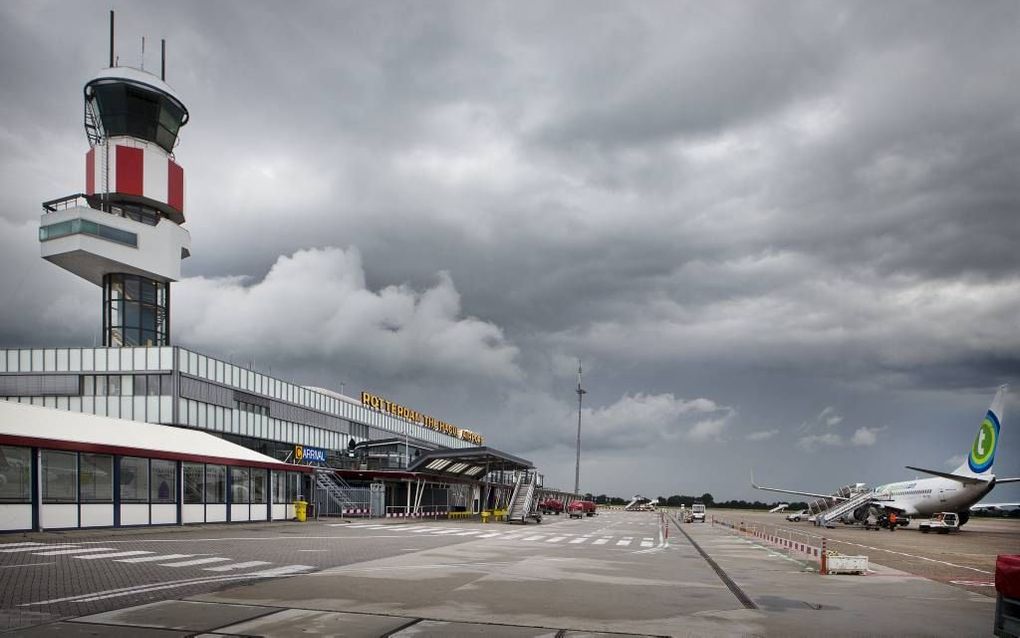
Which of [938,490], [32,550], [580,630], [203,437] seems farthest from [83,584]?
[938,490]

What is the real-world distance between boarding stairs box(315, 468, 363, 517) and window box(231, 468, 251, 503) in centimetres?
1467

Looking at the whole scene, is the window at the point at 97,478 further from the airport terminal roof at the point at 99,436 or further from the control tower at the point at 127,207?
the control tower at the point at 127,207

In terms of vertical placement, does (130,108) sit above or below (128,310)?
above

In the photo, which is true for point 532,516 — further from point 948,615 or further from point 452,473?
point 948,615

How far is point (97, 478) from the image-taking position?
105ft

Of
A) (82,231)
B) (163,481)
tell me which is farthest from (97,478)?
(82,231)

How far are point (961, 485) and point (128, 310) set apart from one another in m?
75.3

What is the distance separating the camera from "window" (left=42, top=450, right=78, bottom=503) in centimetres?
2934

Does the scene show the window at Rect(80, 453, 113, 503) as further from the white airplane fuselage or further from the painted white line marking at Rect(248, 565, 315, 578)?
the white airplane fuselage

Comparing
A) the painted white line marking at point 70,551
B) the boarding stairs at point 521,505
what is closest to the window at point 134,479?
the painted white line marking at point 70,551

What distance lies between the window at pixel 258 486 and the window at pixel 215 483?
3434mm

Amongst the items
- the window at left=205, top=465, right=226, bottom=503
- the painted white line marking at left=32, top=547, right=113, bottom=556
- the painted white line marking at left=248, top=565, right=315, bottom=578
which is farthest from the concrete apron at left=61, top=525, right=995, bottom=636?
the window at left=205, top=465, right=226, bottom=503

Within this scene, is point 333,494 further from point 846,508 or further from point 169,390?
point 846,508

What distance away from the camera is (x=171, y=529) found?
35281 mm
